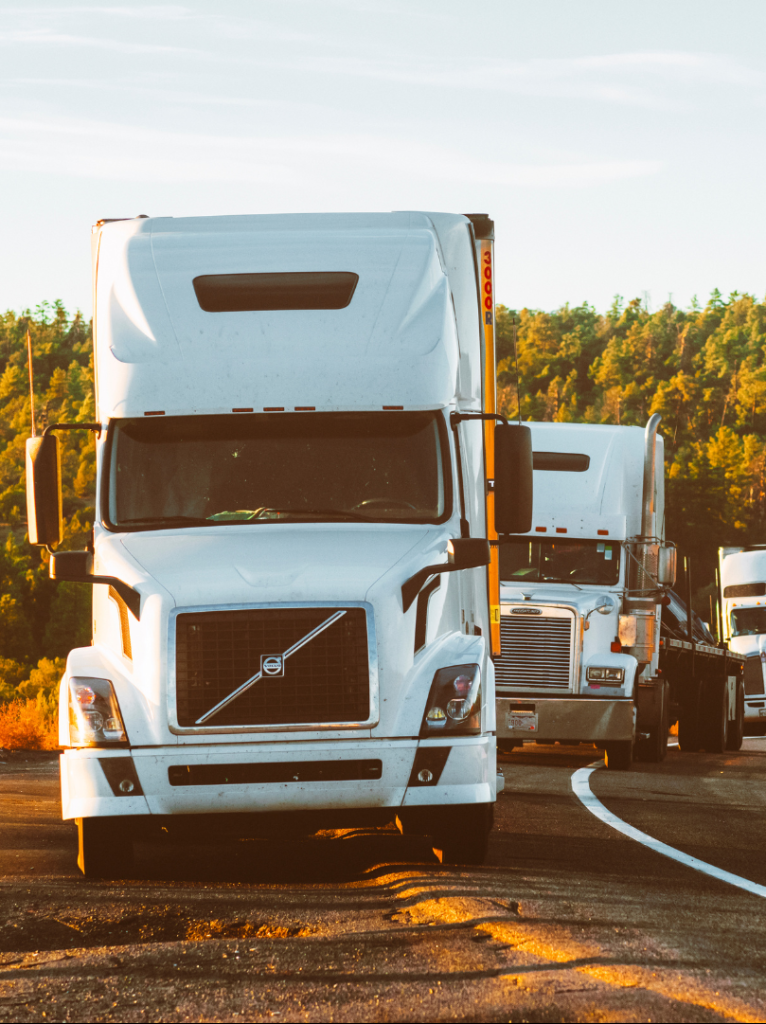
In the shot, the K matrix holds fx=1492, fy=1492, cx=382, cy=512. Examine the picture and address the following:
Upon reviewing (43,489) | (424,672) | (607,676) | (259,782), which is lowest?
(607,676)

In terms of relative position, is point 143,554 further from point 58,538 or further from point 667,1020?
point 667,1020

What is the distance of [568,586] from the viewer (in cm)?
1995

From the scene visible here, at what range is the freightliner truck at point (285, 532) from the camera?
8.23 m

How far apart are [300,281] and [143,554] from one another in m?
2.01

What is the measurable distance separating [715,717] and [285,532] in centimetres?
1921

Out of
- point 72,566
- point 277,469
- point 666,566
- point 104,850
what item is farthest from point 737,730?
point 72,566

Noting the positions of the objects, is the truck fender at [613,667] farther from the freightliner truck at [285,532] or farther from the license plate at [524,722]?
the freightliner truck at [285,532]

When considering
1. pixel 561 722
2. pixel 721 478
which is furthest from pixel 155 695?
pixel 721 478

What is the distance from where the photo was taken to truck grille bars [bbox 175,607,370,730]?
27.0 ft

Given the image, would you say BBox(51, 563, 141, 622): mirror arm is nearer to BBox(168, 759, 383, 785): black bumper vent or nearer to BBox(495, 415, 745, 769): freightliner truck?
BBox(168, 759, 383, 785): black bumper vent

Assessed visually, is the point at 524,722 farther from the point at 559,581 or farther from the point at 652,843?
the point at 652,843

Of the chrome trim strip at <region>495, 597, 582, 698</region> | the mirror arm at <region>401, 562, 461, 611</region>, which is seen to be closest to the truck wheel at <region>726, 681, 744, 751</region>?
the chrome trim strip at <region>495, 597, 582, 698</region>

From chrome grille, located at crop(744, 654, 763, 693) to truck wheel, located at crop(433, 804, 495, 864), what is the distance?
25222 mm

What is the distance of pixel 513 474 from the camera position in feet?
31.0
